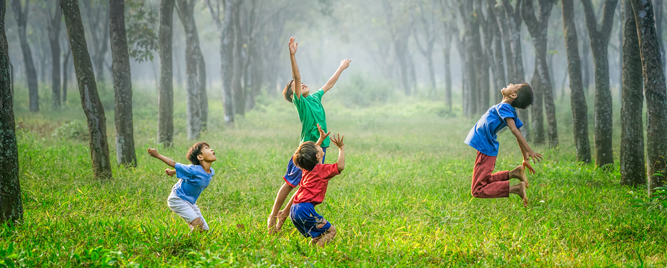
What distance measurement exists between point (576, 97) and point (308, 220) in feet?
21.7

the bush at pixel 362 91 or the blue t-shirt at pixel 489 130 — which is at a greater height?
the bush at pixel 362 91

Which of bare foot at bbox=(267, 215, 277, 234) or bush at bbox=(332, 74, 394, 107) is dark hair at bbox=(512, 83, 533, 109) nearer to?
bare foot at bbox=(267, 215, 277, 234)

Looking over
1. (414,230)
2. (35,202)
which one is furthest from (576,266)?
(35,202)

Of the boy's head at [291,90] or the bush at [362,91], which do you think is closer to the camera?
the boy's head at [291,90]

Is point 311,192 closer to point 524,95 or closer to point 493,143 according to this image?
point 493,143

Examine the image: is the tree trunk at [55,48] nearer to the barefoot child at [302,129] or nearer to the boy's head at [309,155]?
the barefoot child at [302,129]

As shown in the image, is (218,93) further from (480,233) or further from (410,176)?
(480,233)

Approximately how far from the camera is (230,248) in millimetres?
4078

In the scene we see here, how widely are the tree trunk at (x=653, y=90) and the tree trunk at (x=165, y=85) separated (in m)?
9.41

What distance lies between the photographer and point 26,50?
1795 cm

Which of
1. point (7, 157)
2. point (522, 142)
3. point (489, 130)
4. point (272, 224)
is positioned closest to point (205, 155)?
point (272, 224)

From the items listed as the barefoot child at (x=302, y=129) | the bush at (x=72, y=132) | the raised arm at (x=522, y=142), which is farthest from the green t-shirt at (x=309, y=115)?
the bush at (x=72, y=132)

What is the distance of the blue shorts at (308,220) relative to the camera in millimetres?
4078

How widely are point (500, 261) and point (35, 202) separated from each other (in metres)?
5.59
